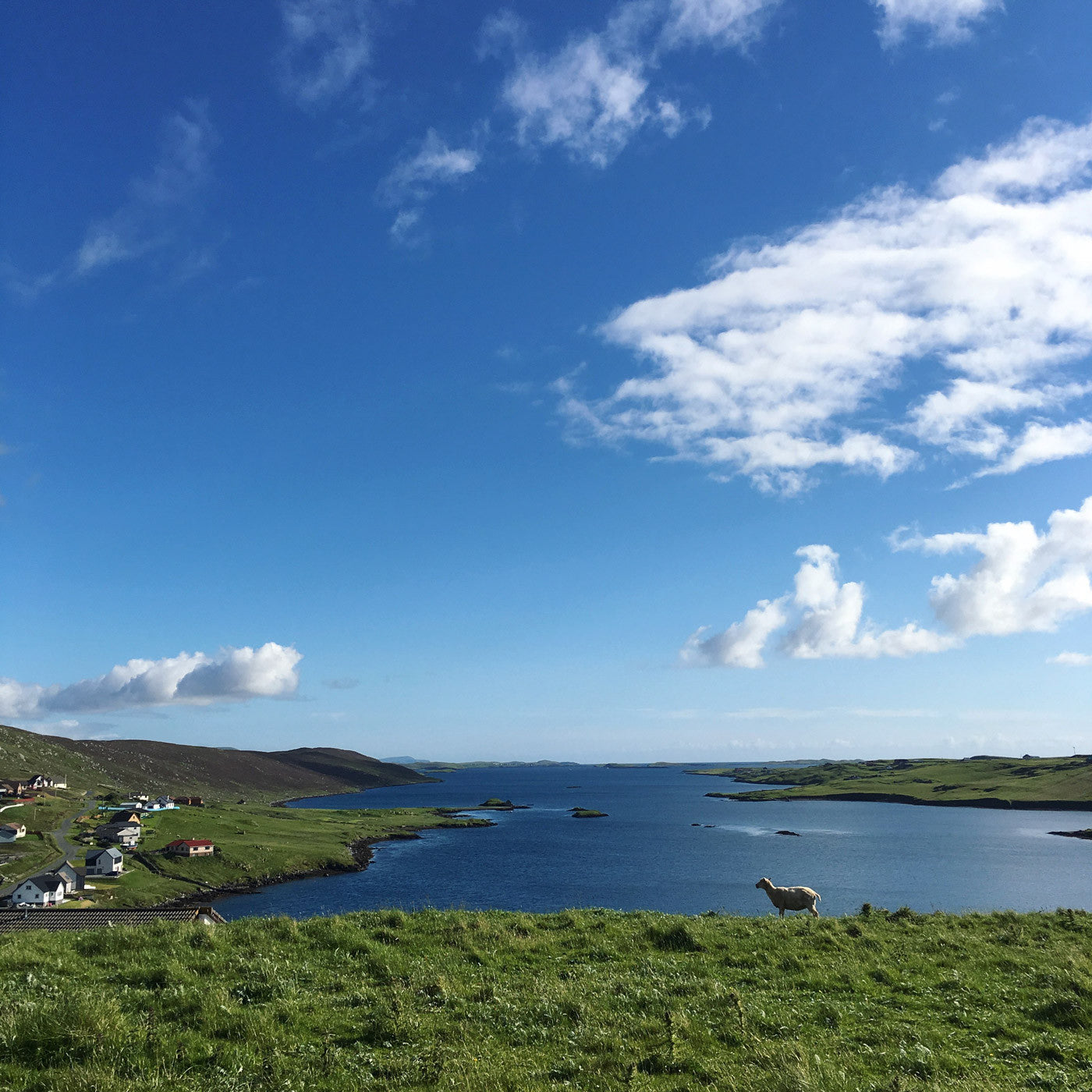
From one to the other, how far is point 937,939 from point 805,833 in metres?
159

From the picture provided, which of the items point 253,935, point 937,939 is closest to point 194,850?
point 253,935

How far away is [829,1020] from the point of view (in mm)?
13961

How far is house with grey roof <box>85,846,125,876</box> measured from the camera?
101812 mm

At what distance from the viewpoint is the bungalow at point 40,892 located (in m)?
83.4

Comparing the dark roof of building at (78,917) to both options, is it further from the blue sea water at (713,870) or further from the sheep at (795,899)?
the sheep at (795,899)

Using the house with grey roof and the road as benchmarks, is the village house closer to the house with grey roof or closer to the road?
the road

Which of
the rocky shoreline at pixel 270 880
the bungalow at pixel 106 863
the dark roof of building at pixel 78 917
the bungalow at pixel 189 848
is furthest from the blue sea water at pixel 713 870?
the dark roof of building at pixel 78 917

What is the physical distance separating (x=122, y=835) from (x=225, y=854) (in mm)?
18435

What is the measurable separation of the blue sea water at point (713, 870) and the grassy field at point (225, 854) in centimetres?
736

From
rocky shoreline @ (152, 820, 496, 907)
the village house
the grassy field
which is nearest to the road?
the village house

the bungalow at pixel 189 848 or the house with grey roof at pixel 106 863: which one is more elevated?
the house with grey roof at pixel 106 863

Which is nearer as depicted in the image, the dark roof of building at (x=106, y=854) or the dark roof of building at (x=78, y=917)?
the dark roof of building at (x=78, y=917)

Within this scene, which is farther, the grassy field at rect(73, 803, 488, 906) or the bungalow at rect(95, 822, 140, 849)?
the bungalow at rect(95, 822, 140, 849)

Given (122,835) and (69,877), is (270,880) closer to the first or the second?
(122,835)
